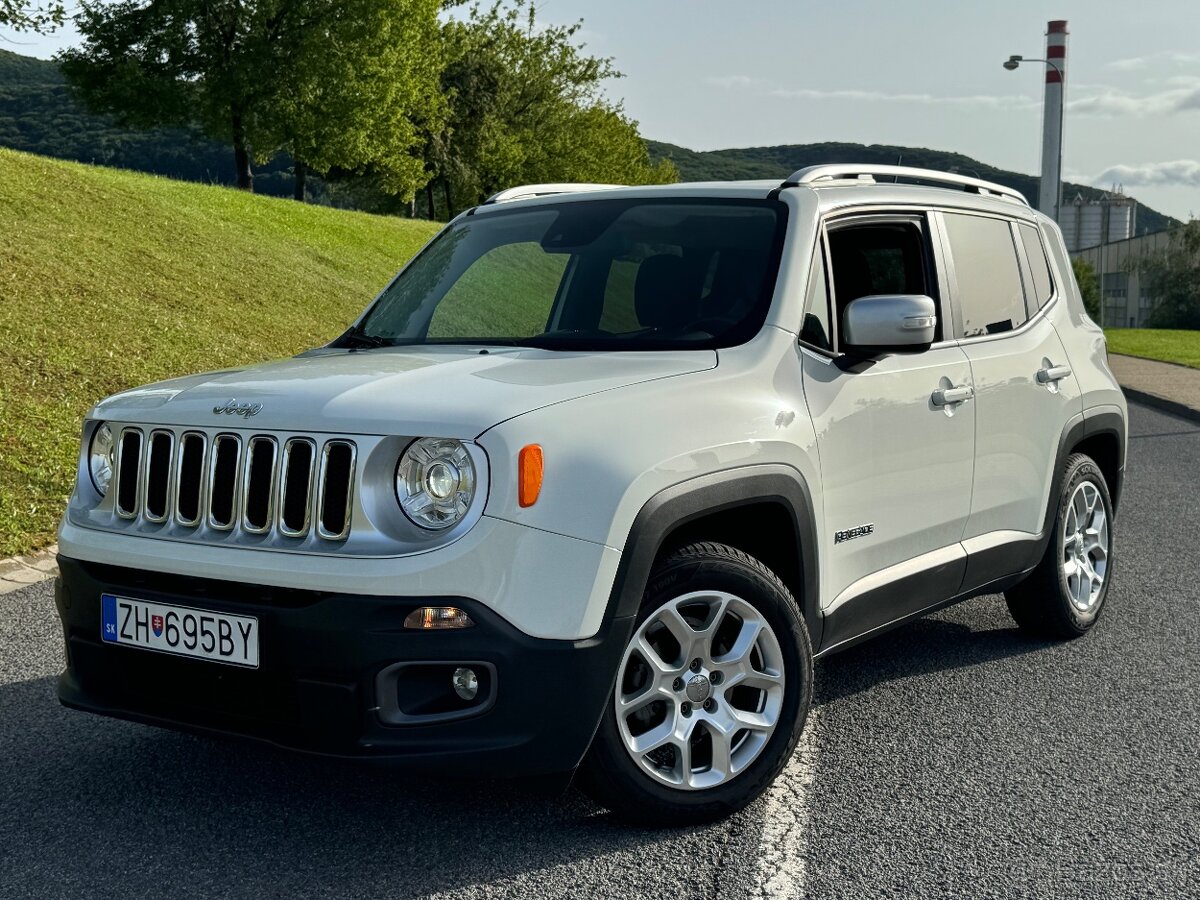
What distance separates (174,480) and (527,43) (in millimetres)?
57062

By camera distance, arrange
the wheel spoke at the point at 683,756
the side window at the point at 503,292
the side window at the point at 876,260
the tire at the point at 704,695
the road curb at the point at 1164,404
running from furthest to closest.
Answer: the road curb at the point at 1164,404, the side window at the point at 503,292, the side window at the point at 876,260, the wheel spoke at the point at 683,756, the tire at the point at 704,695

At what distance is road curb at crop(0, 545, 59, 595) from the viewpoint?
23.1 feet

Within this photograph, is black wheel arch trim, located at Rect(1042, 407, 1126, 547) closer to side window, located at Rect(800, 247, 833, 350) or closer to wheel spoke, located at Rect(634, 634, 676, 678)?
side window, located at Rect(800, 247, 833, 350)

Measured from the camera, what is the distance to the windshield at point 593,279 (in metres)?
4.32

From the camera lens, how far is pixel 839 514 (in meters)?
4.21

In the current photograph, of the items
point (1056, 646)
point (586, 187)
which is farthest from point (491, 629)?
point (1056, 646)

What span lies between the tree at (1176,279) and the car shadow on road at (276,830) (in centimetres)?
8069

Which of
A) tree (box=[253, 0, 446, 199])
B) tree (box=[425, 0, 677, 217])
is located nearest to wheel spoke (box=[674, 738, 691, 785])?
tree (box=[253, 0, 446, 199])

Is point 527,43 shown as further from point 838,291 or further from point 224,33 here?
point 838,291

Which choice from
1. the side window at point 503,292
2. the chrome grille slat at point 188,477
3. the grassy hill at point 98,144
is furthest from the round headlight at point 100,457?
the grassy hill at point 98,144

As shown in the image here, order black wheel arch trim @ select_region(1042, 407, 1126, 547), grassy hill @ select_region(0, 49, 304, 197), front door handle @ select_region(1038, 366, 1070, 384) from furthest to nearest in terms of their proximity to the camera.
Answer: grassy hill @ select_region(0, 49, 304, 197) → black wheel arch trim @ select_region(1042, 407, 1126, 547) → front door handle @ select_region(1038, 366, 1070, 384)

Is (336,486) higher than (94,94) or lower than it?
lower

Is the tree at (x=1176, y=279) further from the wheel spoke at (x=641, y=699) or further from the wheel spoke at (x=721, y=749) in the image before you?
the wheel spoke at (x=641, y=699)

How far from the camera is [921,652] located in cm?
574
